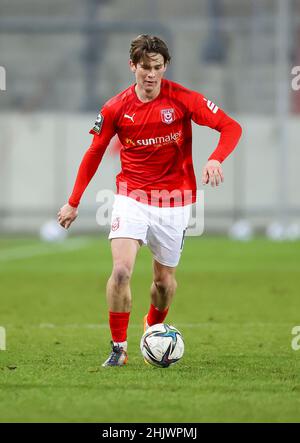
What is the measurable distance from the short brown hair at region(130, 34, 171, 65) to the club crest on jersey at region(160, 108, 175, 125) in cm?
40

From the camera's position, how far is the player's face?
7.16 metres

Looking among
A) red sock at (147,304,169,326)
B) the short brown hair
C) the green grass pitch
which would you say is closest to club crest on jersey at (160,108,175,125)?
the short brown hair

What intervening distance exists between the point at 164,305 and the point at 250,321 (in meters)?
2.60

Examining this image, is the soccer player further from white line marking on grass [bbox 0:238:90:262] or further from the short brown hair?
white line marking on grass [bbox 0:238:90:262]

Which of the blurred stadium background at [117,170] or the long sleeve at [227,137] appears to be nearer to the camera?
the long sleeve at [227,137]

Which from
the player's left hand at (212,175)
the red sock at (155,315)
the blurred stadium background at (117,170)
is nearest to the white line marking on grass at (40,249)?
the blurred stadium background at (117,170)

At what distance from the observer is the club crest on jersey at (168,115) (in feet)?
24.5

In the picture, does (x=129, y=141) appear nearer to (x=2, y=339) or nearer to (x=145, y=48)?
(x=145, y=48)

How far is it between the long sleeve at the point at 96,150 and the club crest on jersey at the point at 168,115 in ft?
1.21

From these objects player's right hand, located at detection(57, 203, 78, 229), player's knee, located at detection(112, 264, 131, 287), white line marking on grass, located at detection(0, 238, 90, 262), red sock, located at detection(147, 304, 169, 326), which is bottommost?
red sock, located at detection(147, 304, 169, 326)

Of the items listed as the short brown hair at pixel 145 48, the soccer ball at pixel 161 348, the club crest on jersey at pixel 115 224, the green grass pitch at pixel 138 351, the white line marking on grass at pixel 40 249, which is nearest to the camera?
the green grass pitch at pixel 138 351

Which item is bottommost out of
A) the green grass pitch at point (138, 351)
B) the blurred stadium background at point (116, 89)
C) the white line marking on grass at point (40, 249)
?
the green grass pitch at point (138, 351)

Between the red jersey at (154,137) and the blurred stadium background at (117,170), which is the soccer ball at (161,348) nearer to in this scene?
the blurred stadium background at (117,170)

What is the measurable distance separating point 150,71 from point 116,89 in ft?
68.2
